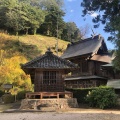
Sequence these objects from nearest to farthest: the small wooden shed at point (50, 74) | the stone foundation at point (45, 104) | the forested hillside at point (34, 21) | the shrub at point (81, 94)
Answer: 1. the stone foundation at point (45, 104)
2. the small wooden shed at point (50, 74)
3. the shrub at point (81, 94)
4. the forested hillside at point (34, 21)

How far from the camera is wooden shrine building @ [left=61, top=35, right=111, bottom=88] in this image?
33250mm

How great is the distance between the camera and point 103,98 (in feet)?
68.7

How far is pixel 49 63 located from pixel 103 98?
6073mm

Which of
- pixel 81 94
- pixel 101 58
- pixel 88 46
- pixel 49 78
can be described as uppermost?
pixel 88 46

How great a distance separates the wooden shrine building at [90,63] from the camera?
1309 inches

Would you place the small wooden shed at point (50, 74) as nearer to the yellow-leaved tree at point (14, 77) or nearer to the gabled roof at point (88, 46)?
the gabled roof at point (88, 46)

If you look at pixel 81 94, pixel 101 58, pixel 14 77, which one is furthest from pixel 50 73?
pixel 14 77

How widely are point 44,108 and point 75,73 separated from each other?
1779 cm

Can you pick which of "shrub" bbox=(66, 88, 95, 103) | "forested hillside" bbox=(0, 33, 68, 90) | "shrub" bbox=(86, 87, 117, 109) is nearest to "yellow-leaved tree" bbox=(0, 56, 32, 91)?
"forested hillside" bbox=(0, 33, 68, 90)

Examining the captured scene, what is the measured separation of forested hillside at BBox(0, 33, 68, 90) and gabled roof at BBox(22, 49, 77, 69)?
17.3 meters

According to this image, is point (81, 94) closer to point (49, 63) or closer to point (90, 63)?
point (49, 63)

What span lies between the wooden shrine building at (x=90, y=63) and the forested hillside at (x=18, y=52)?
28.4ft

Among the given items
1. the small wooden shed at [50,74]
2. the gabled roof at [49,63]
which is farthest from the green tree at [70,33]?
the small wooden shed at [50,74]

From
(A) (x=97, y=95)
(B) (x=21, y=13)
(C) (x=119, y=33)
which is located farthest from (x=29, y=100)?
(B) (x=21, y=13)
